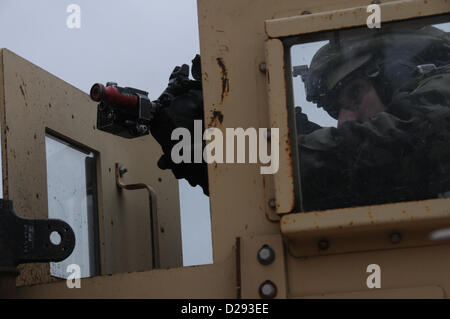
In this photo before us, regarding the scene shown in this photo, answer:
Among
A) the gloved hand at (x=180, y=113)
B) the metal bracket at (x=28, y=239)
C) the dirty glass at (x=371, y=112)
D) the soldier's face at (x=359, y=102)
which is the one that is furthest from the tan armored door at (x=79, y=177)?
the soldier's face at (x=359, y=102)

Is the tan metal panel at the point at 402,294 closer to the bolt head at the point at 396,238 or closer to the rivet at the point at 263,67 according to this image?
the bolt head at the point at 396,238

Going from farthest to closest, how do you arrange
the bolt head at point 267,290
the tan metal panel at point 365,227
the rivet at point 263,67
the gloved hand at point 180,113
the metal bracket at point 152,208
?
1. the metal bracket at point 152,208
2. the gloved hand at point 180,113
3. the rivet at point 263,67
4. the bolt head at point 267,290
5. the tan metal panel at point 365,227

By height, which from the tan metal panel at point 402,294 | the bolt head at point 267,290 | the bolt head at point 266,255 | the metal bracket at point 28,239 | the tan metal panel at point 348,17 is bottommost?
the tan metal panel at point 402,294

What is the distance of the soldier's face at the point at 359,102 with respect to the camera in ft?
7.70

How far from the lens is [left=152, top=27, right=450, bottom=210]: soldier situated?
2260 mm

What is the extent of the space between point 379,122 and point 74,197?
1159 millimetres

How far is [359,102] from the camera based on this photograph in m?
2.36

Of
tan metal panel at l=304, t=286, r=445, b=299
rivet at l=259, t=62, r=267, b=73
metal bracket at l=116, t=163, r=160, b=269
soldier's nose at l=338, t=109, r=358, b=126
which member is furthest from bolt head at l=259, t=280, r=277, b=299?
metal bracket at l=116, t=163, r=160, b=269

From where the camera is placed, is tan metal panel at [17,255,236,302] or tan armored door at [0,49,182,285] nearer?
tan metal panel at [17,255,236,302]

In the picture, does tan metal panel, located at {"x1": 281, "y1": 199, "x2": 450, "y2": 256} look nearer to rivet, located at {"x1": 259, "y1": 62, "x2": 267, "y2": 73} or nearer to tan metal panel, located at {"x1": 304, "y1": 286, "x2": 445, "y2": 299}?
tan metal panel, located at {"x1": 304, "y1": 286, "x2": 445, "y2": 299}

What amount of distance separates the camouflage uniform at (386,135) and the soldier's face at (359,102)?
0.06ft

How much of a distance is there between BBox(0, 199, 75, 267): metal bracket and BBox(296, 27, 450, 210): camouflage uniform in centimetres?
76

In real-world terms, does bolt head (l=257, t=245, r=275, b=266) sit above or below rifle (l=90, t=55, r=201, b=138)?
below

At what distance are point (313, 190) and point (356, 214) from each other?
0.14 meters
